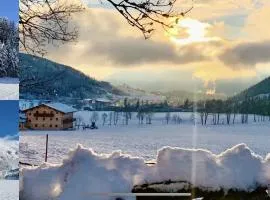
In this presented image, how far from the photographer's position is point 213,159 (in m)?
3.88

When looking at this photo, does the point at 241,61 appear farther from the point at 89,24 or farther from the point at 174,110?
the point at 89,24

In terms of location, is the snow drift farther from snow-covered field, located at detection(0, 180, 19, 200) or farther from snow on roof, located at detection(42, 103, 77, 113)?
snow on roof, located at detection(42, 103, 77, 113)

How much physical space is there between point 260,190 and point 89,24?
1.54 m

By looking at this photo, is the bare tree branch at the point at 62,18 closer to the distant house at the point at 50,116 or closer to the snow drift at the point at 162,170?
the distant house at the point at 50,116

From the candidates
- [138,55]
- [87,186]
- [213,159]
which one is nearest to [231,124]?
[213,159]

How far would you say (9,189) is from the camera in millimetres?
3811

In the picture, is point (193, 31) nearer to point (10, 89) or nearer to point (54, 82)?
point (54, 82)

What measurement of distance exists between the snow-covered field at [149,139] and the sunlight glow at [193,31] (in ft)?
1.58

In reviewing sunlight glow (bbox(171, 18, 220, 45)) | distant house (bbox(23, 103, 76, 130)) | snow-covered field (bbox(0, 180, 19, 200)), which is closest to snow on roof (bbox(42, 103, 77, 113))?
distant house (bbox(23, 103, 76, 130))

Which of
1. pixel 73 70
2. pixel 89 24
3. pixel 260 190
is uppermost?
pixel 89 24

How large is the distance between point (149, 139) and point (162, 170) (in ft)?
0.72

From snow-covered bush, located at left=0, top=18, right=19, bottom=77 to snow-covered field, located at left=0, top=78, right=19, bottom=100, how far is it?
5cm

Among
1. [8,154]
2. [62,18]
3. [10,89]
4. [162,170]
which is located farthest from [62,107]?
[162,170]

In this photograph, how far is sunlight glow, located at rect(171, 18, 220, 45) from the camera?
3.84 m
